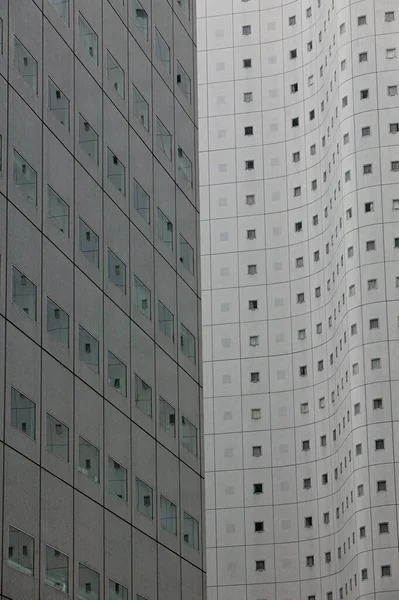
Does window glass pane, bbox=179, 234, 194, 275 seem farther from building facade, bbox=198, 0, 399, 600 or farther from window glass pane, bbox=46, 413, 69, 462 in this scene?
building facade, bbox=198, 0, 399, 600

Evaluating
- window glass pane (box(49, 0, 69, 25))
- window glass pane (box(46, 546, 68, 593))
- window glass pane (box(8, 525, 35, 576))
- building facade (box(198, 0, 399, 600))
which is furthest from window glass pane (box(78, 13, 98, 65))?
building facade (box(198, 0, 399, 600))

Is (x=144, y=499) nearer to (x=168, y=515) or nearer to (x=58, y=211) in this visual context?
(x=168, y=515)

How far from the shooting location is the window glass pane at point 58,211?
22938 millimetres

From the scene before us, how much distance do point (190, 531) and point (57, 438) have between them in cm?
710

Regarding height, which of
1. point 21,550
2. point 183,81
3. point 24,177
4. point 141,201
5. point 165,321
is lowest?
Result: point 21,550

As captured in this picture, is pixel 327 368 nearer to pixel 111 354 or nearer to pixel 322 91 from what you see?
pixel 322 91

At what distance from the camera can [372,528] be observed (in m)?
55.8

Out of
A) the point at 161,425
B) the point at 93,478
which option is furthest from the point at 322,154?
the point at 93,478

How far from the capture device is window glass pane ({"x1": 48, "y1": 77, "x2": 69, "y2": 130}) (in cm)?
2344

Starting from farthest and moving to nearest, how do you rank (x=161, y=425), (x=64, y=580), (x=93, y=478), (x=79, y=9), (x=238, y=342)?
(x=238, y=342) → (x=161, y=425) → (x=79, y=9) → (x=93, y=478) → (x=64, y=580)

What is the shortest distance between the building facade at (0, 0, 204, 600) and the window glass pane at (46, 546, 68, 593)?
0.03 m

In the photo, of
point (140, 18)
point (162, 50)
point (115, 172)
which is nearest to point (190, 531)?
point (115, 172)

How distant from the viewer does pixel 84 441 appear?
76.6 ft

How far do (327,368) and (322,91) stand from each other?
13.0 m
